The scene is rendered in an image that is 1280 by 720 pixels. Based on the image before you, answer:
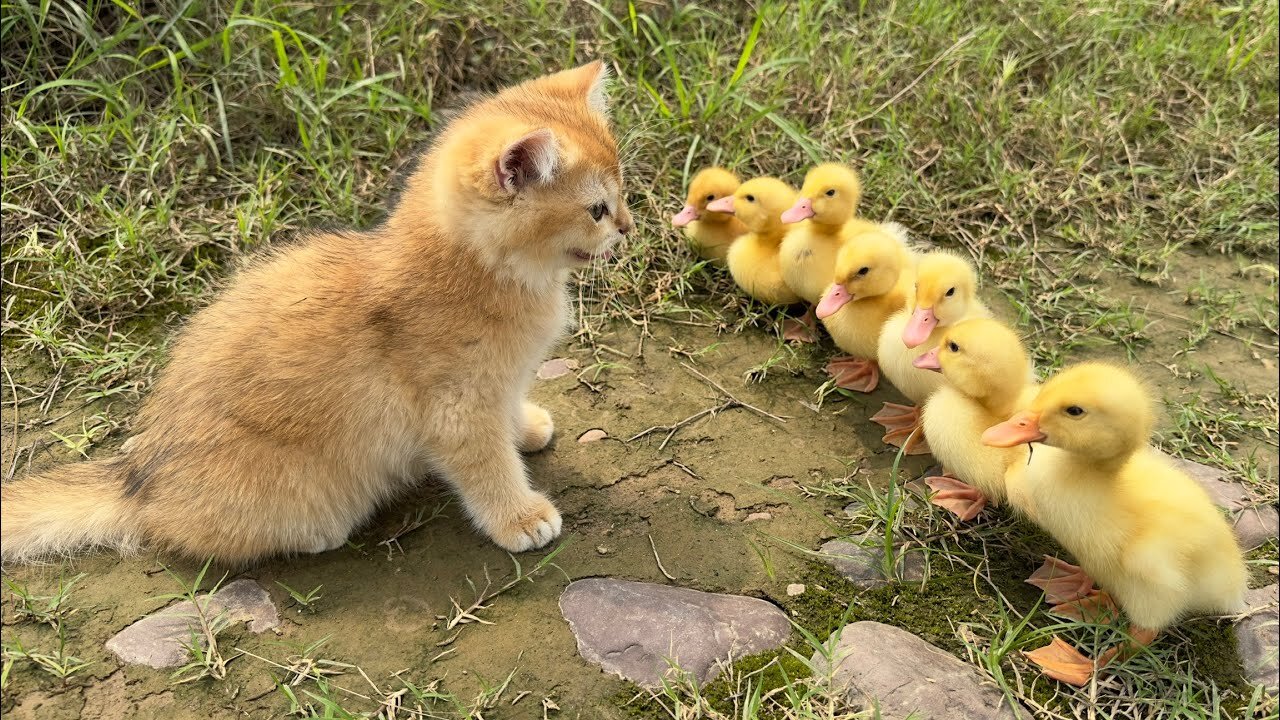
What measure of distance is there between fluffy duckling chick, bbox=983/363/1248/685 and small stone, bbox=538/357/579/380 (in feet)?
5.55

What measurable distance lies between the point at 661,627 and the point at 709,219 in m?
1.98

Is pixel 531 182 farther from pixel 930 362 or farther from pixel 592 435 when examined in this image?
pixel 930 362

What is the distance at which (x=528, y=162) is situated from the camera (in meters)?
2.56

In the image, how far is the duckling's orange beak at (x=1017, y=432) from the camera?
2.52 m

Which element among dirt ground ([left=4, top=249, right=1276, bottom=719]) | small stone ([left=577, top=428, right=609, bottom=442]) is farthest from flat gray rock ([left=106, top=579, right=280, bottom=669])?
small stone ([left=577, top=428, right=609, bottom=442])

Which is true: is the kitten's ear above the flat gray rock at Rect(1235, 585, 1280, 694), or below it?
above

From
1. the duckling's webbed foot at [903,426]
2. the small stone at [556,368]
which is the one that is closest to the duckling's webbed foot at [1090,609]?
the duckling's webbed foot at [903,426]

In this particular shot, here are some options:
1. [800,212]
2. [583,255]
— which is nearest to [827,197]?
[800,212]

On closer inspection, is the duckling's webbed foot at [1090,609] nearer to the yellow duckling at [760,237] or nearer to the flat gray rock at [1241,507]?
the flat gray rock at [1241,507]

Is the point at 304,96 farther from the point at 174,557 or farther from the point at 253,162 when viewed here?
the point at 174,557

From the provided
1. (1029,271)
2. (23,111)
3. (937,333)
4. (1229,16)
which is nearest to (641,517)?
(937,333)

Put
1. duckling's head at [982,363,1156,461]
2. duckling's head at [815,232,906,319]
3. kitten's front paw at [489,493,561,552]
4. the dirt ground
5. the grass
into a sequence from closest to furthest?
duckling's head at [982,363,1156,461]
the dirt ground
kitten's front paw at [489,493,561,552]
duckling's head at [815,232,906,319]
the grass

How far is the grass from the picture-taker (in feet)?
12.0

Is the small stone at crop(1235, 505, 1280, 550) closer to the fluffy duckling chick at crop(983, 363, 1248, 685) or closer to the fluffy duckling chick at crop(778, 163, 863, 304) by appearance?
the fluffy duckling chick at crop(983, 363, 1248, 685)
